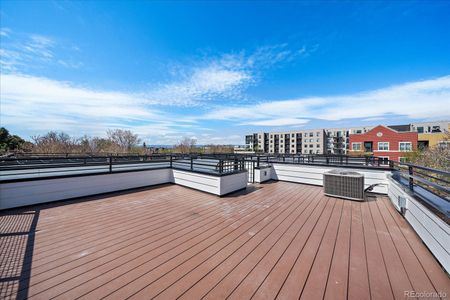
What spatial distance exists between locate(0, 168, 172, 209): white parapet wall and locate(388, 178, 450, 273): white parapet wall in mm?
5874

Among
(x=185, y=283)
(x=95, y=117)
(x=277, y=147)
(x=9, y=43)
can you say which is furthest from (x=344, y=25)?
(x=277, y=147)

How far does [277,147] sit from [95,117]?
46893 mm

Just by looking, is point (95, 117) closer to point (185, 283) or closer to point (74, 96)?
point (74, 96)

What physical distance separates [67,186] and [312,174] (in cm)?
694

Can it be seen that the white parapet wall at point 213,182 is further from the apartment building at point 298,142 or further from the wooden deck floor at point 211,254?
the apartment building at point 298,142

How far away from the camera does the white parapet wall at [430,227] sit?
1.65 metres

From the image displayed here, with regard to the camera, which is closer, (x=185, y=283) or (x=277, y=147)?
(x=185, y=283)

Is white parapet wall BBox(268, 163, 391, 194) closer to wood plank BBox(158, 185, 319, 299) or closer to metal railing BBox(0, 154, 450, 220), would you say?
metal railing BBox(0, 154, 450, 220)

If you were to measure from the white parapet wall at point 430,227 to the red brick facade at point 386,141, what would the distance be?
2865cm

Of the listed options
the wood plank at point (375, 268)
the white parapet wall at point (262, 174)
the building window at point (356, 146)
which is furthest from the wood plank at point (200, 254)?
the building window at point (356, 146)

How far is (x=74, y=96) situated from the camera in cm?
949

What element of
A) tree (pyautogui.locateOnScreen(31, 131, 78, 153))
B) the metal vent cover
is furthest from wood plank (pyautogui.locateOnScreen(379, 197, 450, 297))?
tree (pyautogui.locateOnScreen(31, 131, 78, 153))

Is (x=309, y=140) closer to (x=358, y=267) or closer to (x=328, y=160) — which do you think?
(x=328, y=160)

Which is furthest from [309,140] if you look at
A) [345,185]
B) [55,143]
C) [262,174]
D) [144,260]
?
[144,260]
